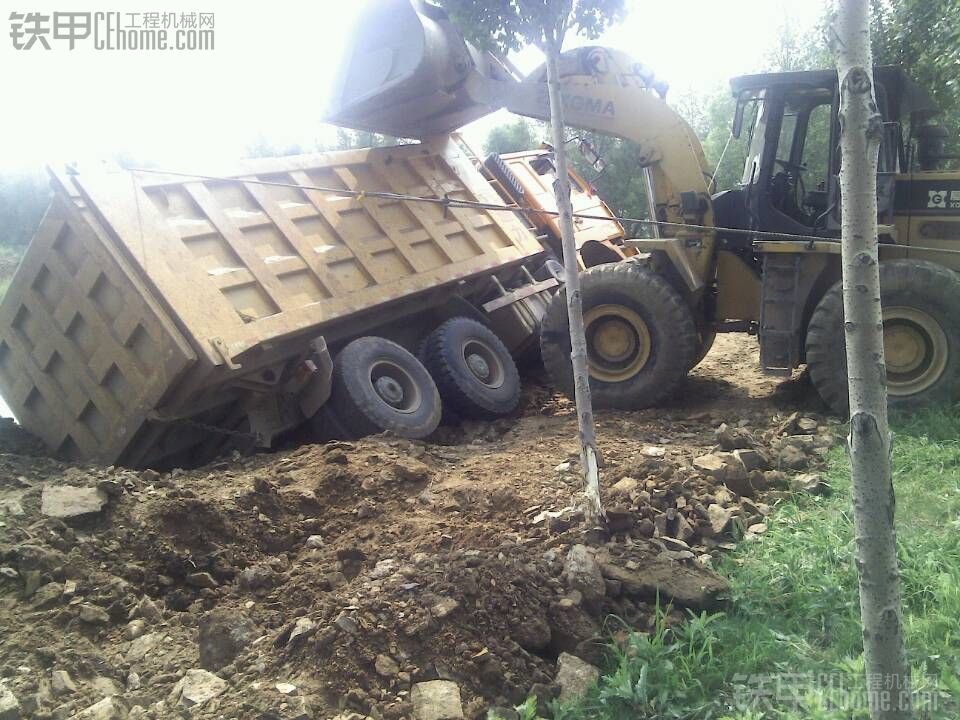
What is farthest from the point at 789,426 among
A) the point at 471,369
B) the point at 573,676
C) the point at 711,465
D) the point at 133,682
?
the point at 133,682

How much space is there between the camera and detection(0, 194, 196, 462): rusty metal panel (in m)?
5.18

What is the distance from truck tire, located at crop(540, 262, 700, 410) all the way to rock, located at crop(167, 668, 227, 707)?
4052 mm

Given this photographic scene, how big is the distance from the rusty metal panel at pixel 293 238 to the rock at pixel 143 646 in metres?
1.96

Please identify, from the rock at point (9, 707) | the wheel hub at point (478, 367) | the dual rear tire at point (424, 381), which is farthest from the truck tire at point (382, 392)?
the rock at point (9, 707)

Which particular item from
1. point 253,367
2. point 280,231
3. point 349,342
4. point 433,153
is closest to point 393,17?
point 433,153

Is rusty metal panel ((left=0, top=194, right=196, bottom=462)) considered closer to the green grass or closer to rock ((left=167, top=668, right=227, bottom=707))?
rock ((left=167, top=668, right=227, bottom=707))

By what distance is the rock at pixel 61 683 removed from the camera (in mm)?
3210

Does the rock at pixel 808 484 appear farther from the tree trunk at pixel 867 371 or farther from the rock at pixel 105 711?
the rock at pixel 105 711

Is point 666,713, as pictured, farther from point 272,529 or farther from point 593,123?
point 593,123

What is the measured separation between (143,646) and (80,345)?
2663 mm

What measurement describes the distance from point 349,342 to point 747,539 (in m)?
3.67

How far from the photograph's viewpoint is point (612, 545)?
3.75 m

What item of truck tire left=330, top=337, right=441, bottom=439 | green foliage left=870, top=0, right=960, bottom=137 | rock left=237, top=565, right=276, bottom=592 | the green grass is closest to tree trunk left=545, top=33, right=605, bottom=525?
the green grass

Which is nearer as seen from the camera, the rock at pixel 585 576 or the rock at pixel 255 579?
the rock at pixel 585 576
